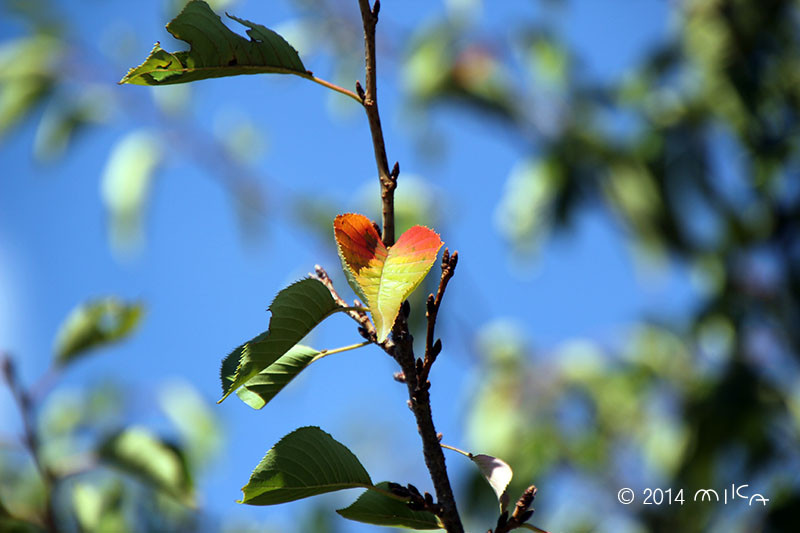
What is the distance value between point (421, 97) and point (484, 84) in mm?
326

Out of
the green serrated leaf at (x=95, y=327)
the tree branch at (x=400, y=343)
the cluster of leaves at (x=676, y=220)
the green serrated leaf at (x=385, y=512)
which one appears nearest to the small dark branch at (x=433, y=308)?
the tree branch at (x=400, y=343)

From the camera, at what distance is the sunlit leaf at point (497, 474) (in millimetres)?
493

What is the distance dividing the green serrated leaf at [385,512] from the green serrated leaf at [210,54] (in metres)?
0.31

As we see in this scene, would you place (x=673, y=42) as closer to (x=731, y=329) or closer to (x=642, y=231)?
(x=642, y=231)

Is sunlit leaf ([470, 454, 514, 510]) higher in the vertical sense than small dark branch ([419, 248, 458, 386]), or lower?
lower

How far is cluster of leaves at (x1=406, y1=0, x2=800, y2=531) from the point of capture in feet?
7.81

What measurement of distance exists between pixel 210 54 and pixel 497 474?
1.17ft

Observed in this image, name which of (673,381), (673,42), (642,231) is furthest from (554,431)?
(673,42)

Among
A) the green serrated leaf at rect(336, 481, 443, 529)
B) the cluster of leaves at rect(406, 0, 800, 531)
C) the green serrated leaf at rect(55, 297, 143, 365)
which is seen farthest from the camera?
the cluster of leaves at rect(406, 0, 800, 531)

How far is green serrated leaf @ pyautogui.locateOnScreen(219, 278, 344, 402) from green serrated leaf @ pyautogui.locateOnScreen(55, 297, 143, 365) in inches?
22.8

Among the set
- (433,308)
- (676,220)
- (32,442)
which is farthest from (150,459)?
(676,220)

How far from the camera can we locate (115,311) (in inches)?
38.8

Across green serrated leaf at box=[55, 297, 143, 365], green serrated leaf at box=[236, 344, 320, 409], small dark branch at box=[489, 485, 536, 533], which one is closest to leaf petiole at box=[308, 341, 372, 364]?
green serrated leaf at box=[236, 344, 320, 409]

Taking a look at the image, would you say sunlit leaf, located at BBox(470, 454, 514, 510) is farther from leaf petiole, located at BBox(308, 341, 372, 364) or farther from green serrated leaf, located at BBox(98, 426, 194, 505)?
green serrated leaf, located at BBox(98, 426, 194, 505)
